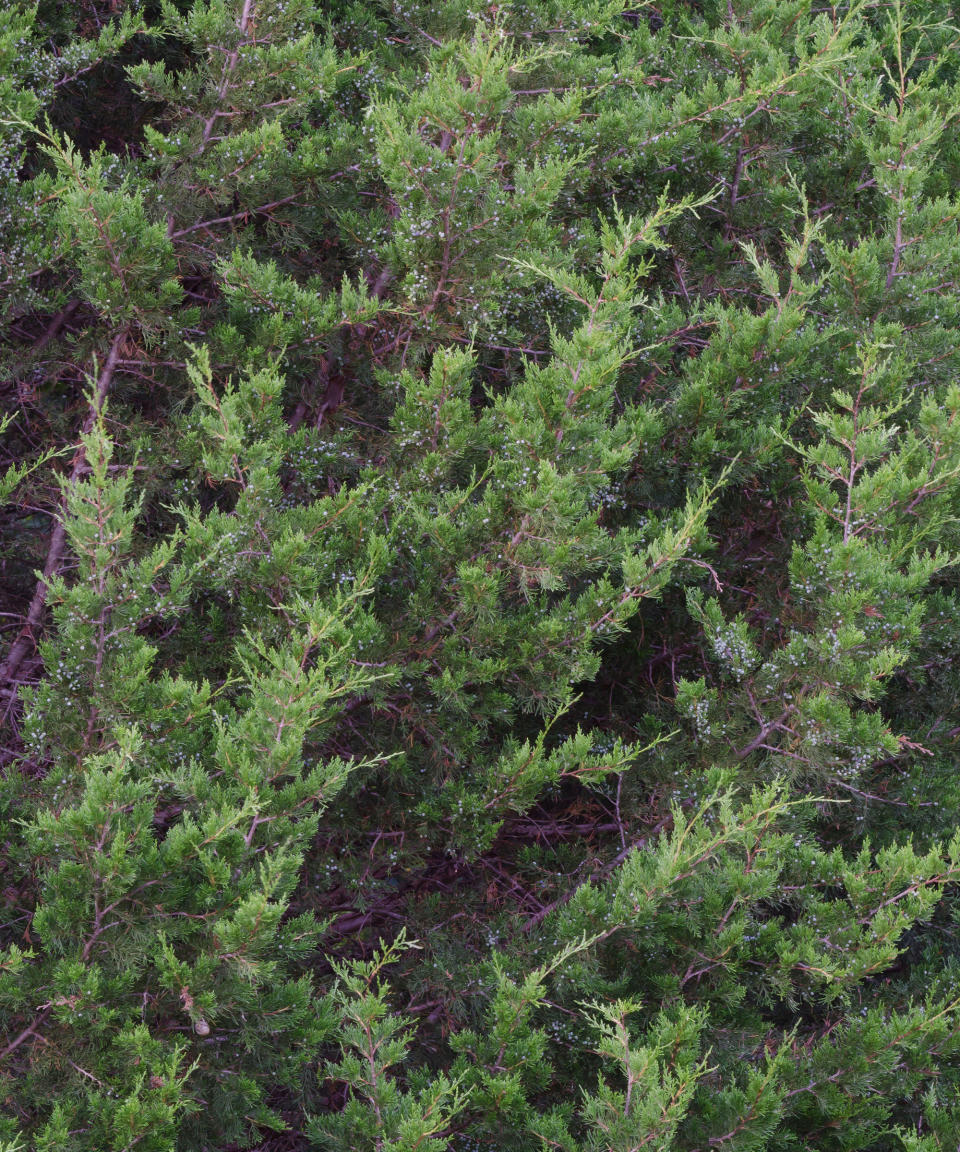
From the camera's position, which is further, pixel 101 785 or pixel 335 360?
pixel 335 360

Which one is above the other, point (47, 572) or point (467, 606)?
point (47, 572)

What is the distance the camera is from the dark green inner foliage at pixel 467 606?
279 cm

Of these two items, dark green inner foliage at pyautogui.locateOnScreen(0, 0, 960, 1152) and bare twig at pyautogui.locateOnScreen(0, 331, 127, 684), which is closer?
dark green inner foliage at pyautogui.locateOnScreen(0, 0, 960, 1152)

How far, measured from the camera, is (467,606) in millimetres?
3297

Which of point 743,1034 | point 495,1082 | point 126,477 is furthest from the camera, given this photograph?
point 743,1034

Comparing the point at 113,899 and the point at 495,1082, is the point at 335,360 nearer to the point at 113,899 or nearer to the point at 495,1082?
the point at 113,899

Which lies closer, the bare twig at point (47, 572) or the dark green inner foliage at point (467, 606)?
the dark green inner foliage at point (467, 606)

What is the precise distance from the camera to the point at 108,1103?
101 inches

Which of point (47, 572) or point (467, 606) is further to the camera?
point (47, 572)

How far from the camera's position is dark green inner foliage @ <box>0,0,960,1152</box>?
2.79m

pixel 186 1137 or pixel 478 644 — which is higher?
pixel 478 644

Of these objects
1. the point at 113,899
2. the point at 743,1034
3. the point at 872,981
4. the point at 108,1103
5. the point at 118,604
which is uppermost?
the point at 118,604

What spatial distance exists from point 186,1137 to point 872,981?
2.54 meters

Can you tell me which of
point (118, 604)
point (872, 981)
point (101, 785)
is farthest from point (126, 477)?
point (872, 981)
